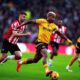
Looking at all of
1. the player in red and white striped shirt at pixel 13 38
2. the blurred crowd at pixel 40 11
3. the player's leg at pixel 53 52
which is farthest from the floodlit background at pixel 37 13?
the player in red and white striped shirt at pixel 13 38

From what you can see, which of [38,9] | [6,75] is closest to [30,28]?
[38,9]

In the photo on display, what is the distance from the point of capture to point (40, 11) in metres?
32.9

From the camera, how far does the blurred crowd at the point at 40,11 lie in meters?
31.8

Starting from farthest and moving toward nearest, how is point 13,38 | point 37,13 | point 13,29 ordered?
1. point 37,13
2. point 13,38
3. point 13,29

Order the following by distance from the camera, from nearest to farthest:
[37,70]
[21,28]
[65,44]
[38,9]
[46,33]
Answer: [46,33], [21,28], [37,70], [65,44], [38,9]

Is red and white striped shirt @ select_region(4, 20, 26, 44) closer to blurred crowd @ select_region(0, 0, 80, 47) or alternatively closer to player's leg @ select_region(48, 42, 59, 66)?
player's leg @ select_region(48, 42, 59, 66)

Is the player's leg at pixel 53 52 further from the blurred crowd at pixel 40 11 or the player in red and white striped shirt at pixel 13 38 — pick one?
the blurred crowd at pixel 40 11

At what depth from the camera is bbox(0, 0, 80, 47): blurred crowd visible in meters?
31.8

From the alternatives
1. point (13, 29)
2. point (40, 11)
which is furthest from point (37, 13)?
point (13, 29)

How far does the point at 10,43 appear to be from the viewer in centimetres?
1684

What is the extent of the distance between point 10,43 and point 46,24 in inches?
78.6

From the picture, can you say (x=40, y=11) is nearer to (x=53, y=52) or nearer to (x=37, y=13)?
(x=37, y=13)

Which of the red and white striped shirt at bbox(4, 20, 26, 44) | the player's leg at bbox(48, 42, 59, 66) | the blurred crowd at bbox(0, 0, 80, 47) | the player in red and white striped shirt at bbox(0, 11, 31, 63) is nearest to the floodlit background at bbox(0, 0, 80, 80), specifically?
the blurred crowd at bbox(0, 0, 80, 47)

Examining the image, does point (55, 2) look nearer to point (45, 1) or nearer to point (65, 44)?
point (45, 1)
